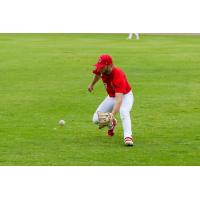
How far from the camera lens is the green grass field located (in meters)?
8.95

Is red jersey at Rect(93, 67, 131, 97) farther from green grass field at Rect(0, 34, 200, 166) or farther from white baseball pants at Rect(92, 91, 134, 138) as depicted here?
green grass field at Rect(0, 34, 200, 166)

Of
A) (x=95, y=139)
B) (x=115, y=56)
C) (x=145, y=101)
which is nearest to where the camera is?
(x=95, y=139)

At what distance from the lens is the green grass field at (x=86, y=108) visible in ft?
29.4

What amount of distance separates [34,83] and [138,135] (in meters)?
10.1

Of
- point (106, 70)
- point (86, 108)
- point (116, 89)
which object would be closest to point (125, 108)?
point (116, 89)

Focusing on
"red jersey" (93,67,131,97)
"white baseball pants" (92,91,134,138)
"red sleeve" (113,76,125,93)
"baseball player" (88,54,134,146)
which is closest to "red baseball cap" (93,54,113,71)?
"baseball player" (88,54,134,146)

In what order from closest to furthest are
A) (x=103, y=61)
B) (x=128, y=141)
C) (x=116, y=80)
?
(x=103, y=61) < (x=116, y=80) < (x=128, y=141)

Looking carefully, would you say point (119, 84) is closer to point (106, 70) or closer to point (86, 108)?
point (106, 70)

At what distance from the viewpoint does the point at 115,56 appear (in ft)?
96.4

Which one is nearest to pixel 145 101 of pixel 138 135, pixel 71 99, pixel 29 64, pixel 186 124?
pixel 71 99

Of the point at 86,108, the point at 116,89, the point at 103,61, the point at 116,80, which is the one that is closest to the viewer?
the point at 103,61

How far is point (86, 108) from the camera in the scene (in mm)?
15094

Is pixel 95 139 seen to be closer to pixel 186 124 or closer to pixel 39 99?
pixel 186 124

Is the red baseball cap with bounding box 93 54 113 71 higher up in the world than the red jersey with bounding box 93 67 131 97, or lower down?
higher up
